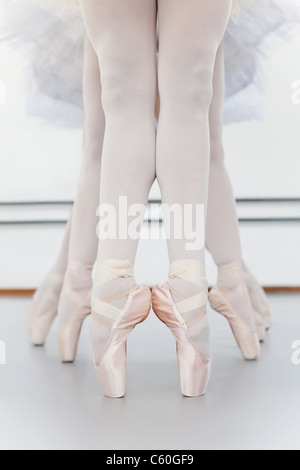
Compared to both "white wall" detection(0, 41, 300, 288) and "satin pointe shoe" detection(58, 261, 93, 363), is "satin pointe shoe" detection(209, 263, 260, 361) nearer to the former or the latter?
"satin pointe shoe" detection(58, 261, 93, 363)

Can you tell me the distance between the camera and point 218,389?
2.03 feet

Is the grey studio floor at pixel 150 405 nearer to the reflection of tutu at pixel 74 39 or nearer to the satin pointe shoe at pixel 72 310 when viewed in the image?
the satin pointe shoe at pixel 72 310

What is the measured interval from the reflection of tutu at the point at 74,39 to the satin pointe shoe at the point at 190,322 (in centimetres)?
52

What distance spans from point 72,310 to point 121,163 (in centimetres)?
26

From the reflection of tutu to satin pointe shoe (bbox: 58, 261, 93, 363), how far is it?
46cm

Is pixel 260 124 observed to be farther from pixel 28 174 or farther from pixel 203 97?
pixel 203 97

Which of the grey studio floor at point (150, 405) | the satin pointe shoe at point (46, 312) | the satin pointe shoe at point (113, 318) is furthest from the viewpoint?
the satin pointe shoe at point (46, 312)

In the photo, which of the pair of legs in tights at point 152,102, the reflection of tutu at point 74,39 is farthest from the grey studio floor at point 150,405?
the reflection of tutu at point 74,39

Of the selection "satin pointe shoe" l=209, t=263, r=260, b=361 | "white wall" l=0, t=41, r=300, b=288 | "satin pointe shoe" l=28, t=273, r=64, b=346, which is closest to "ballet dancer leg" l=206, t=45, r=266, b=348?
"satin pointe shoe" l=209, t=263, r=260, b=361

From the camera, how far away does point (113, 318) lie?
583 mm

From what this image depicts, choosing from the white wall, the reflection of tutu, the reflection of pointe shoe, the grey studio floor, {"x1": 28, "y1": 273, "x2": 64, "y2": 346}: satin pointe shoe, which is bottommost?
the grey studio floor

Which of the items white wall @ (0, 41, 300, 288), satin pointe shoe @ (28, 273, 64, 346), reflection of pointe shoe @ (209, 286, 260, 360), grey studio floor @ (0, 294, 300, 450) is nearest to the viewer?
grey studio floor @ (0, 294, 300, 450)

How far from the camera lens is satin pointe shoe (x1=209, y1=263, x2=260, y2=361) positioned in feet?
2.47

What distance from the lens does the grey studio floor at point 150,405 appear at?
1.55 feet
